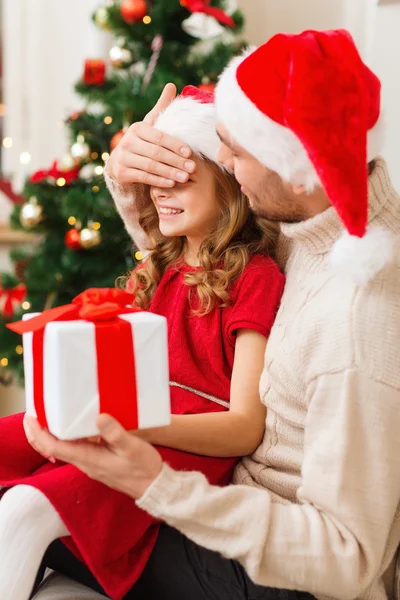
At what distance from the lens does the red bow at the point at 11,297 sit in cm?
265

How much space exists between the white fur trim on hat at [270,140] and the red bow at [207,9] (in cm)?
116

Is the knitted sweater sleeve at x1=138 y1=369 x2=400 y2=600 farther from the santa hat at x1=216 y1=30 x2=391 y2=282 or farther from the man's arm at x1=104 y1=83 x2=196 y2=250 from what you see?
the man's arm at x1=104 y1=83 x2=196 y2=250

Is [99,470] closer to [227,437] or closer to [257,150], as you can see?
[227,437]

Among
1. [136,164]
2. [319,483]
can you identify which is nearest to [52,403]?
[319,483]

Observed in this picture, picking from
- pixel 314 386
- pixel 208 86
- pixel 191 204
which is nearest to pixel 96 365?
pixel 314 386

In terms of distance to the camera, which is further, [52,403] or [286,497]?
[286,497]

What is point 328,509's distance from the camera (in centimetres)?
97

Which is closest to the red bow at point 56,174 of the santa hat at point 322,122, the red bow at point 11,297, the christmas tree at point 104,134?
the christmas tree at point 104,134

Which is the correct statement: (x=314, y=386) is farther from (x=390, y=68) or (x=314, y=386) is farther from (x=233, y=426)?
(x=390, y=68)

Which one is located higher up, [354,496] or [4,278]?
[354,496]

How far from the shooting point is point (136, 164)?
1411 millimetres

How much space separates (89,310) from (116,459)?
19 centimetres

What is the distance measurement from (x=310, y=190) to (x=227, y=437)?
1.30 feet

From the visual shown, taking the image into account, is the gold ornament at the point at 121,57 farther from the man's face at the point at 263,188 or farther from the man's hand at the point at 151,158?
the man's face at the point at 263,188
